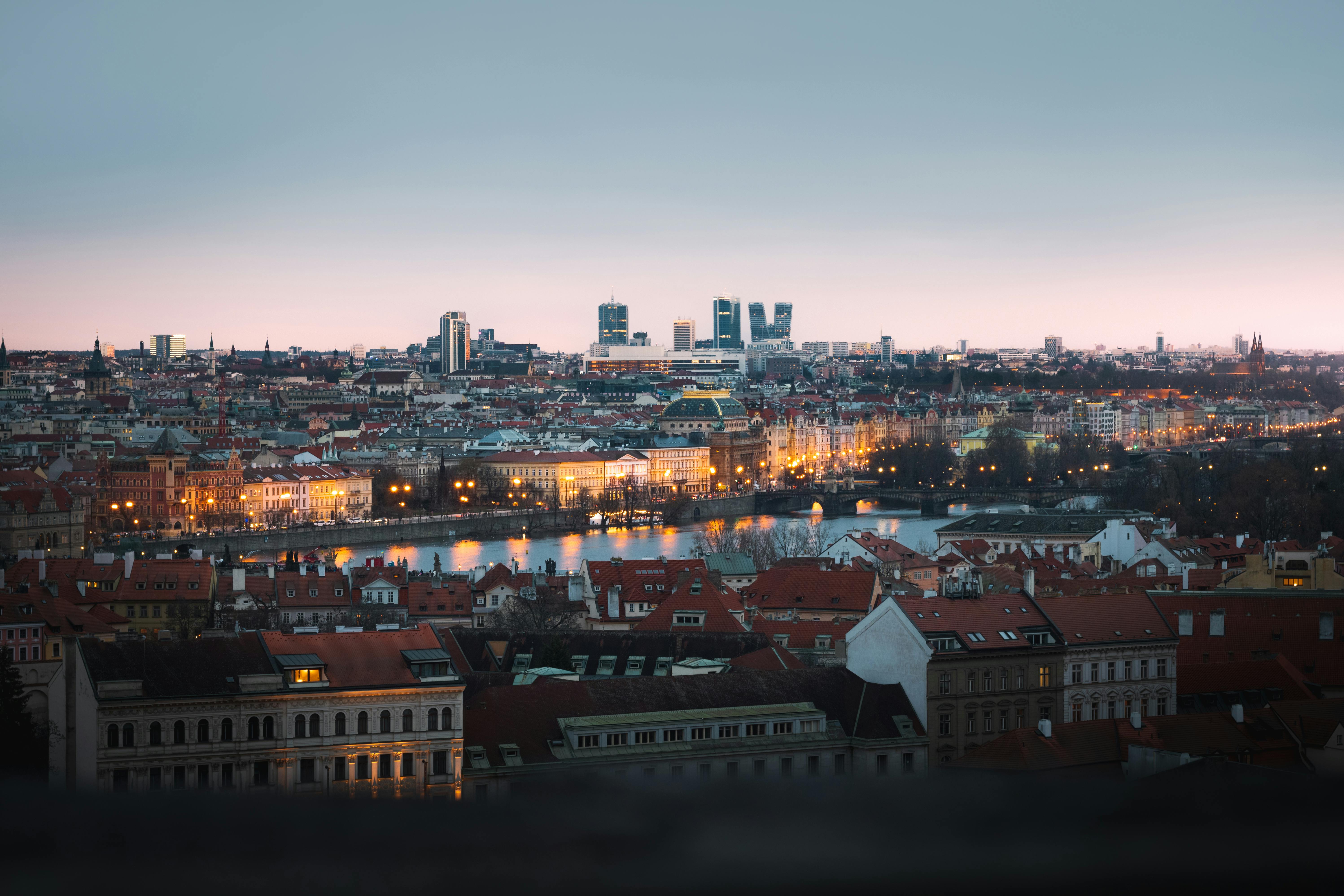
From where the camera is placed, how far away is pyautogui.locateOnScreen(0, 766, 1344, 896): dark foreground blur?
2520mm

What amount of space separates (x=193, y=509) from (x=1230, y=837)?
36897mm

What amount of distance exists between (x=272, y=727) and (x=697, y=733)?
2.08 meters

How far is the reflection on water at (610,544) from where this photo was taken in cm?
2916

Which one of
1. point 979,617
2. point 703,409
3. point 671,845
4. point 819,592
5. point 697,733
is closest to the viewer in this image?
point 671,845

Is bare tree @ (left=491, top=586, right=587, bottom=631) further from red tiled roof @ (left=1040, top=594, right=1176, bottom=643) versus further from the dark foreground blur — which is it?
the dark foreground blur

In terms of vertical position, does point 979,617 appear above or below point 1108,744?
above

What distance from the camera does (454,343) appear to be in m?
103

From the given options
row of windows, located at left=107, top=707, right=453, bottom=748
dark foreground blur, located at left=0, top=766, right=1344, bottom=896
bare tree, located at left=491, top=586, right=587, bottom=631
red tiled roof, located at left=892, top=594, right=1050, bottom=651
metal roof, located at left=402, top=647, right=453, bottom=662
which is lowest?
bare tree, located at left=491, top=586, right=587, bottom=631

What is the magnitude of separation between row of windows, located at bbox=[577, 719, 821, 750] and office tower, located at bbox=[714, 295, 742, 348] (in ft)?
397

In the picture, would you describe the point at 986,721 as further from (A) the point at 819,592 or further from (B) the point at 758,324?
(B) the point at 758,324

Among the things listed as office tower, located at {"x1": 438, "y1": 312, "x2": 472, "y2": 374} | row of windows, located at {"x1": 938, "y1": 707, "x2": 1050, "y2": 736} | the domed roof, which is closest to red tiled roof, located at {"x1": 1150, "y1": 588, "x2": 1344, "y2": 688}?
row of windows, located at {"x1": 938, "y1": 707, "x2": 1050, "y2": 736}

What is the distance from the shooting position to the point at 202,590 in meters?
17.7

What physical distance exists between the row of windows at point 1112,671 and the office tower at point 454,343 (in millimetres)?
91769

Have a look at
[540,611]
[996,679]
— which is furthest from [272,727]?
[540,611]
